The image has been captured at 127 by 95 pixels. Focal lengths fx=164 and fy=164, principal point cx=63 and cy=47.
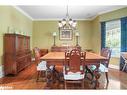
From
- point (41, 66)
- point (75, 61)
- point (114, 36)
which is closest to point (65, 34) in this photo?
point (114, 36)

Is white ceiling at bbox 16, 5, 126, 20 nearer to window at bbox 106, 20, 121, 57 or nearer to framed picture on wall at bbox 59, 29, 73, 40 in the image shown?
window at bbox 106, 20, 121, 57

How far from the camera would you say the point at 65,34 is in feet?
30.6

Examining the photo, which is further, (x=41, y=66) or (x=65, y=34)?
(x=65, y=34)

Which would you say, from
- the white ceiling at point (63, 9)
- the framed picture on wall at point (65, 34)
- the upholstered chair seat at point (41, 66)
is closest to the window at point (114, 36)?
the white ceiling at point (63, 9)

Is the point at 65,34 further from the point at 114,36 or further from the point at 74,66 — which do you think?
the point at 74,66

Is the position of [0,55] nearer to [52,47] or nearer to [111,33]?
[52,47]

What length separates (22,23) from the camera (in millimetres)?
7246

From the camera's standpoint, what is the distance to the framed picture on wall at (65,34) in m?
9.33

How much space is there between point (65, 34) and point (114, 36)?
10.3ft

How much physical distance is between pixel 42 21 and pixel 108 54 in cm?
591

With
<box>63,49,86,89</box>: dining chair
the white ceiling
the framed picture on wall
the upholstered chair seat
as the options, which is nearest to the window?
the white ceiling

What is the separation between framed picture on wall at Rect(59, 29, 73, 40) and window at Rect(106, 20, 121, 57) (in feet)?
8.27

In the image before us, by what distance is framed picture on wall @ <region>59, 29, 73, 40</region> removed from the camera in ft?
30.6

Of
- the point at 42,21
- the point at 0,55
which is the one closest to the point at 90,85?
the point at 0,55
